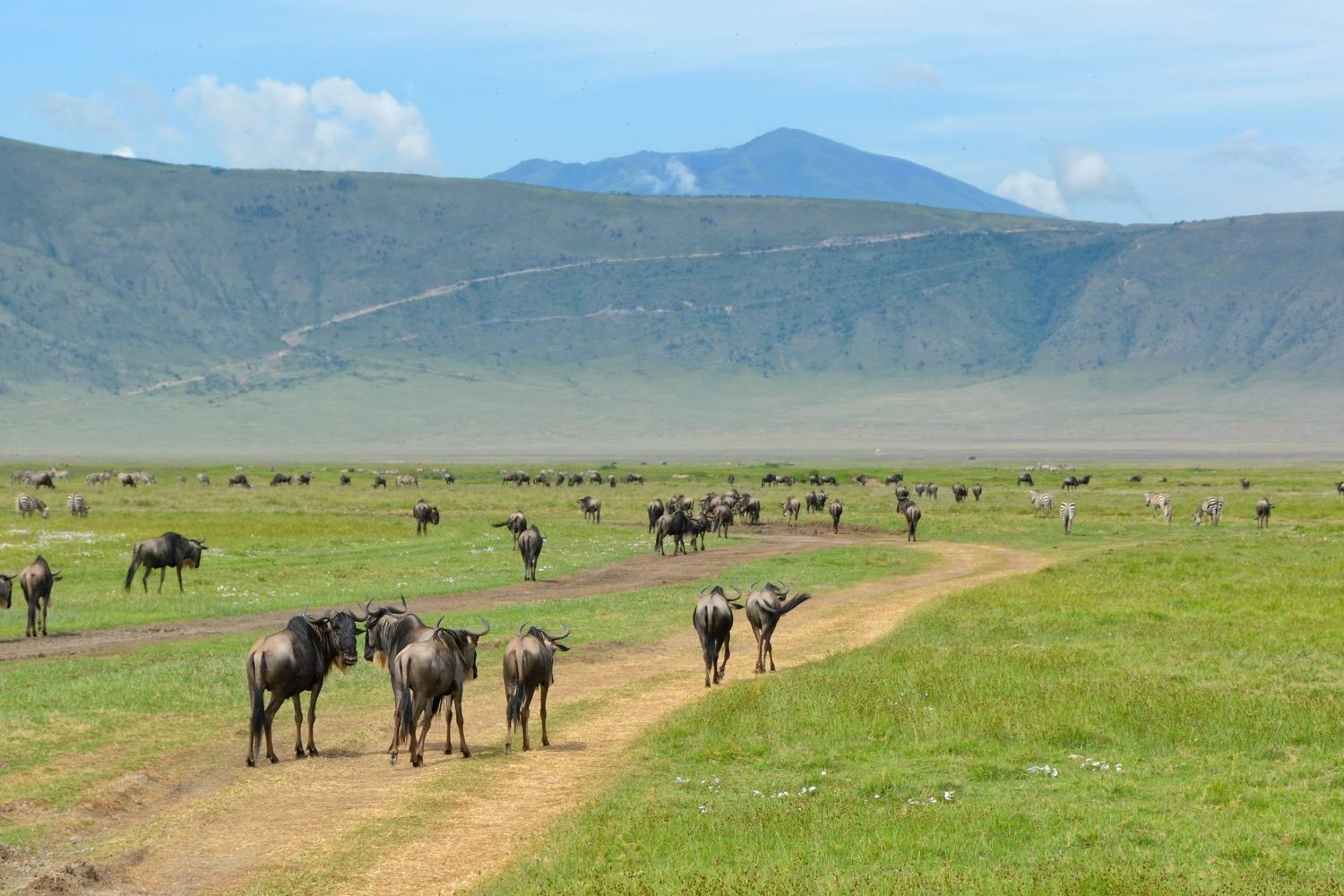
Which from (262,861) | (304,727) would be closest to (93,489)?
(304,727)

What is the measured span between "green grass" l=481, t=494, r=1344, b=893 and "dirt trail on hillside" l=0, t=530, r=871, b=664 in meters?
12.5

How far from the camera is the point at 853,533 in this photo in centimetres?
6088

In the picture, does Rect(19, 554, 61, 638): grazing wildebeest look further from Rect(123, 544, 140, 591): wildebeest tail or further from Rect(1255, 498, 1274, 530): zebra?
Rect(1255, 498, 1274, 530): zebra

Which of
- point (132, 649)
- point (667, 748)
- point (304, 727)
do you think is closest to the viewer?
point (667, 748)

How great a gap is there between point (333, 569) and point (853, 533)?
2487 centimetres

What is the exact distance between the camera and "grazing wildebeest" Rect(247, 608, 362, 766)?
57.8 feet

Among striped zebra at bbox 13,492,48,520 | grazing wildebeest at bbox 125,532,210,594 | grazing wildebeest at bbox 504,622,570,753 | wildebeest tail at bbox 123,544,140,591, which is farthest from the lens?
striped zebra at bbox 13,492,48,520

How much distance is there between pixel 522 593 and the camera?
124ft

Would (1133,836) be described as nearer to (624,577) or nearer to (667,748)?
(667,748)

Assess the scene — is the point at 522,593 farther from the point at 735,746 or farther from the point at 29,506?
the point at 29,506

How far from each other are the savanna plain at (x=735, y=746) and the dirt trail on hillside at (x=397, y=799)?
0.18 feet

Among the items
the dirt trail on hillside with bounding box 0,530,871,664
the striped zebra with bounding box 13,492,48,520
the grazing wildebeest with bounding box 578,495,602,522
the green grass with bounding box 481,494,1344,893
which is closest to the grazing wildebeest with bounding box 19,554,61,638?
the dirt trail on hillside with bounding box 0,530,871,664

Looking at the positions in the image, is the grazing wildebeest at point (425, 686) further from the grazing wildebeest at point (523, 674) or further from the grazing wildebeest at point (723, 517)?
the grazing wildebeest at point (723, 517)

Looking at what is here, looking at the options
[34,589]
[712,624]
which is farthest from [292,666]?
[34,589]
